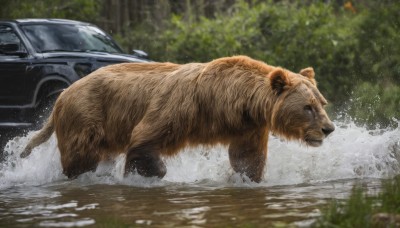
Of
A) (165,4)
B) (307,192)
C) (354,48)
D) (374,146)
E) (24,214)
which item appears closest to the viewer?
(24,214)

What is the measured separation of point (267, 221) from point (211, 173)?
3.06m

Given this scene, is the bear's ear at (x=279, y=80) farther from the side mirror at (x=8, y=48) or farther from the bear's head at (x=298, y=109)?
the side mirror at (x=8, y=48)

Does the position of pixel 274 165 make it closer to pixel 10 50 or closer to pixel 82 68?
pixel 82 68

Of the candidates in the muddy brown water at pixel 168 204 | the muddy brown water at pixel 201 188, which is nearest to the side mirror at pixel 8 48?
the muddy brown water at pixel 201 188

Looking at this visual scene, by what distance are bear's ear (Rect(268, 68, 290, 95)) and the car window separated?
17.2 feet

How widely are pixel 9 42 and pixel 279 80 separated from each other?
19.0 feet

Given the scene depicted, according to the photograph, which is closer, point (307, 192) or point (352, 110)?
point (307, 192)

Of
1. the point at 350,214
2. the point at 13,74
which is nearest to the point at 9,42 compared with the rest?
the point at 13,74

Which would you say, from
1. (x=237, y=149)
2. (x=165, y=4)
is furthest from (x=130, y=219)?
(x=165, y=4)

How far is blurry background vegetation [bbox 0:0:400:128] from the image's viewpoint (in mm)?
13625

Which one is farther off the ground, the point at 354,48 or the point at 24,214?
the point at 354,48

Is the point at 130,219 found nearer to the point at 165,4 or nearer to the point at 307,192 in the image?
the point at 307,192

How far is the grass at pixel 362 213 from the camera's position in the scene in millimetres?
4992

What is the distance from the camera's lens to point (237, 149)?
7.93 meters
